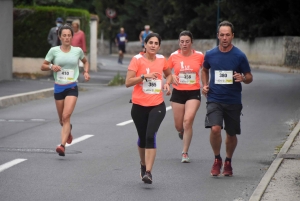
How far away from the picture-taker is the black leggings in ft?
31.4

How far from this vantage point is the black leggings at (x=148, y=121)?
9.56 meters

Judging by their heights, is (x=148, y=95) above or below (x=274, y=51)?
above

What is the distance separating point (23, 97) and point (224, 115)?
11.1 m

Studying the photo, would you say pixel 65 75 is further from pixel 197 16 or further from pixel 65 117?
pixel 197 16

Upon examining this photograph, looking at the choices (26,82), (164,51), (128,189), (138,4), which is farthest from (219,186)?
(138,4)

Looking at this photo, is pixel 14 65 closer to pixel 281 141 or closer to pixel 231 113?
pixel 281 141

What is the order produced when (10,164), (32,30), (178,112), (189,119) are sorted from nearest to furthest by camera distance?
(10,164), (189,119), (178,112), (32,30)

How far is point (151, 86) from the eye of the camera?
31.6ft

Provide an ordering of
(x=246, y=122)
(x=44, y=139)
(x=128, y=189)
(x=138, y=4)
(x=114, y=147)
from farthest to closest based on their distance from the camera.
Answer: (x=138, y=4) → (x=246, y=122) → (x=44, y=139) → (x=114, y=147) → (x=128, y=189)

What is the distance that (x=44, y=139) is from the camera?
13.4 meters

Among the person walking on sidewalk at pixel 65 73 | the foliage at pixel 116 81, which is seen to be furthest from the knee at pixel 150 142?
the foliage at pixel 116 81

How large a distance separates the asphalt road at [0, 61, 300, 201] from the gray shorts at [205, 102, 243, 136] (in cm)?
59

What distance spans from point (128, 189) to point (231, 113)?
175cm

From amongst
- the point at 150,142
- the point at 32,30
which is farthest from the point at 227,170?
the point at 32,30
